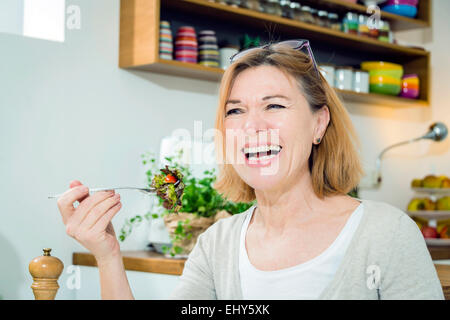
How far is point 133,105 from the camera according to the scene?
230cm

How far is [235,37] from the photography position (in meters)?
2.58

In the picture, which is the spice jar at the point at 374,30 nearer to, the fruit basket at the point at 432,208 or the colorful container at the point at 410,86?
the colorful container at the point at 410,86

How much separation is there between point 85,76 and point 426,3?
1758 millimetres

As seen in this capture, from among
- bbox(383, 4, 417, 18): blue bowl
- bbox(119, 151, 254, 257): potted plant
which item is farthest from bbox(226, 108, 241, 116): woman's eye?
bbox(383, 4, 417, 18): blue bowl

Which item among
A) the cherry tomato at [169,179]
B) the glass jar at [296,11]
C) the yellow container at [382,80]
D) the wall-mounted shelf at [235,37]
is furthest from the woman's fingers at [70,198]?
the yellow container at [382,80]

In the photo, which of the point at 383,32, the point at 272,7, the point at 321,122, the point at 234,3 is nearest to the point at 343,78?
the point at 383,32

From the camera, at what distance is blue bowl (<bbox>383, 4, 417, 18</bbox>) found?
2.90 m

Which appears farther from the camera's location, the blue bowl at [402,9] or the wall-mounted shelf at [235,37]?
the blue bowl at [402,9]

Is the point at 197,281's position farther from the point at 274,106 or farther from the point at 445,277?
the point at 445,277

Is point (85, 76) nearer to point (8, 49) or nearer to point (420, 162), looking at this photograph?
point (8, 49)

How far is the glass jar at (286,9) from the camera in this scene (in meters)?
2.51

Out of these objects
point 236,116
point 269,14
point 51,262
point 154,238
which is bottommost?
point 154,238

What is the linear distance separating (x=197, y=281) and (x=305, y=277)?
231 millimetres
